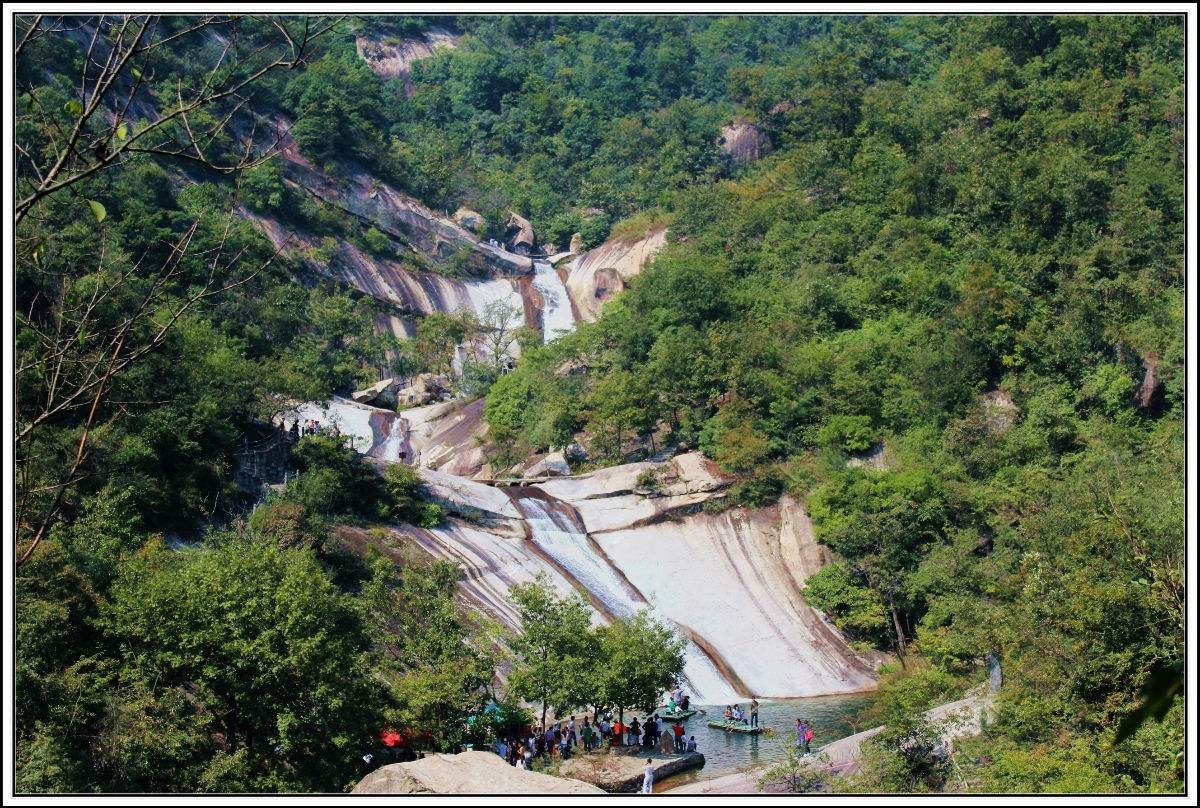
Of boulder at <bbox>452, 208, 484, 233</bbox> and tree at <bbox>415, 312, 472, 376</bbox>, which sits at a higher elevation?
boulder at <bbox>452, 208, 484, 233</bbox>

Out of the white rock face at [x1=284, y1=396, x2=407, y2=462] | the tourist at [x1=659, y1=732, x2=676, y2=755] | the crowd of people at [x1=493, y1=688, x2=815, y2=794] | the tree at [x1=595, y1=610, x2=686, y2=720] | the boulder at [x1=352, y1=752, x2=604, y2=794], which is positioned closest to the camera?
the boulder at [x1=352, y1=752, x2=604, y2=794]

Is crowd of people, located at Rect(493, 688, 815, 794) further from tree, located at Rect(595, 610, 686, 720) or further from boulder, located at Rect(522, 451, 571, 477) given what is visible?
boulder, located at Rect(522, 451, 571, 477)

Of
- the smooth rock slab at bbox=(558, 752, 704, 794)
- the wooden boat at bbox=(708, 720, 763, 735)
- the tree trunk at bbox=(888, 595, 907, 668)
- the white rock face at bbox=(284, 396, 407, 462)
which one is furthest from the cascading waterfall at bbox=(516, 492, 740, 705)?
the white rock face at bbox=(284, 396, 407, 462)

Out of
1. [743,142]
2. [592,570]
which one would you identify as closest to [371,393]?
[592,570]

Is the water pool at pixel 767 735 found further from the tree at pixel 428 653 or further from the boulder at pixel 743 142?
the boulder at pixel 743 142

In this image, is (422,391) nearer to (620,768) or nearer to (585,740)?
(585,740)

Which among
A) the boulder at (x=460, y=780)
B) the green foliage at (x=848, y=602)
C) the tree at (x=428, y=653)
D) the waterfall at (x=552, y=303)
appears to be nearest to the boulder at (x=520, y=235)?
the waterfall at (x=552, y=303)
